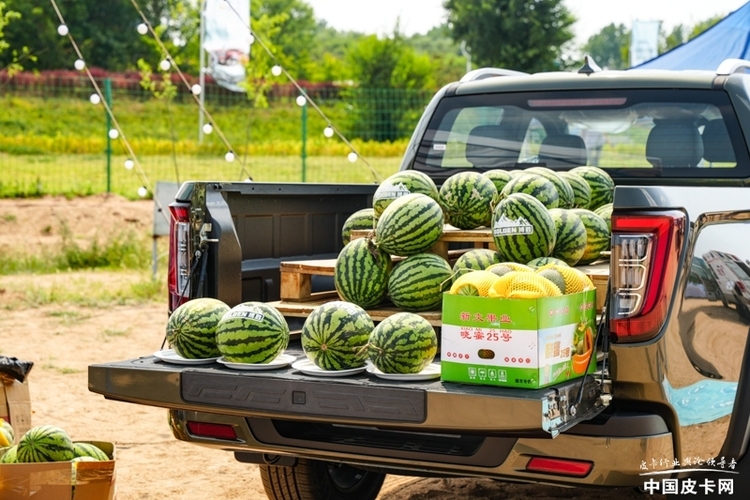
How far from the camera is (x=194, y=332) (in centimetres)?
369

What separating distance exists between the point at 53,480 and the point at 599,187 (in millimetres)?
2809

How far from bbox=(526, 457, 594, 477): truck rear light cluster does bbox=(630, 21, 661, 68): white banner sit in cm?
1717

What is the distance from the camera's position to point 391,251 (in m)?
4.05

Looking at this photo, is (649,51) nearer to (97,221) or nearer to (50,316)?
(97,221)

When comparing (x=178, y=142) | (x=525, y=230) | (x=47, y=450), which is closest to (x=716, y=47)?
(x=525, y=230)

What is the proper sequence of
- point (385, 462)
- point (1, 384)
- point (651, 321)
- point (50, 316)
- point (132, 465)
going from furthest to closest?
point (50, 316) → point (132, 465) → point (1, 384) → point (385, 462) → point (651, 321)

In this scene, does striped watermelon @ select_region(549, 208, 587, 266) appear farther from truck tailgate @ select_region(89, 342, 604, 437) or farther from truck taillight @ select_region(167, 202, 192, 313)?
truck taillight @ select_region(167, 202, 192, 313)

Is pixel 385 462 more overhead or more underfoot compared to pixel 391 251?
more underfoot

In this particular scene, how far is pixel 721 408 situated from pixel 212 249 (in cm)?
210

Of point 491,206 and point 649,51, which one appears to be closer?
point 491,206

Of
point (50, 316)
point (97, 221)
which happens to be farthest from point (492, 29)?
point (50, 316)

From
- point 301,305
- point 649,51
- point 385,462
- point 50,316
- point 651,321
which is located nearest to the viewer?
point 651,321

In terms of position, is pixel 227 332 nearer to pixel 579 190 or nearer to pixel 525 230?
pixel 525 230

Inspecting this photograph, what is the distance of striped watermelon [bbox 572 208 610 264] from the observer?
13.7 feet
